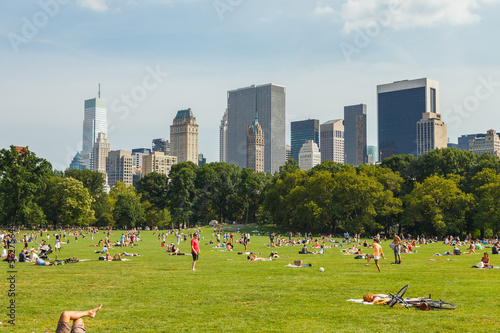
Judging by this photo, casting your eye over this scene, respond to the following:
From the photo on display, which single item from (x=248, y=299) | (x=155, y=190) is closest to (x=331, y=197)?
(x=155, y=190)

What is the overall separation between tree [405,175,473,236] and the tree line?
0.14 m

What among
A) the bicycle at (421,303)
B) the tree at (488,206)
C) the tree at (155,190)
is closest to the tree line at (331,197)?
the tree at (488,206)

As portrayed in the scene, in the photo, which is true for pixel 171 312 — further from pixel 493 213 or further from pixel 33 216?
pixel 33 216

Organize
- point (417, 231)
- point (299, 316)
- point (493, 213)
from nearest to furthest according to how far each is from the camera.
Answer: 1. point (299, 316)
2. point (493, 213)
3. point (417, 231)

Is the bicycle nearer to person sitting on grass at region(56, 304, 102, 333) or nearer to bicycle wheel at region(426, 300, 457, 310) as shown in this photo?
bicycle wheel at region(426, 300, 457, 310)

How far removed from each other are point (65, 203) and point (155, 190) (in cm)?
3328

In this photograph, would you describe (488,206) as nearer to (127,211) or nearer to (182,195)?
(182,195)

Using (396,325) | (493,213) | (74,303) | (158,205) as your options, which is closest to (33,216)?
(158,205)

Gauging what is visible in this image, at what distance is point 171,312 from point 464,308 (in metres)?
7.88

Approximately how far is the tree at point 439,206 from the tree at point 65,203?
59.5 metres

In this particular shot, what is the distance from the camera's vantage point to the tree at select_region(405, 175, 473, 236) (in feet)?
246

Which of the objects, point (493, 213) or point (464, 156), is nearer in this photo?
point (493, 213)

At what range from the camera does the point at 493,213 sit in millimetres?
70000

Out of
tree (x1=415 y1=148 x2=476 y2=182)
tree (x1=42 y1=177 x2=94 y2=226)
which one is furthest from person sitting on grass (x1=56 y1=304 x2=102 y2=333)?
tree (x1=42 y1=177 x2=94 y2=226)
